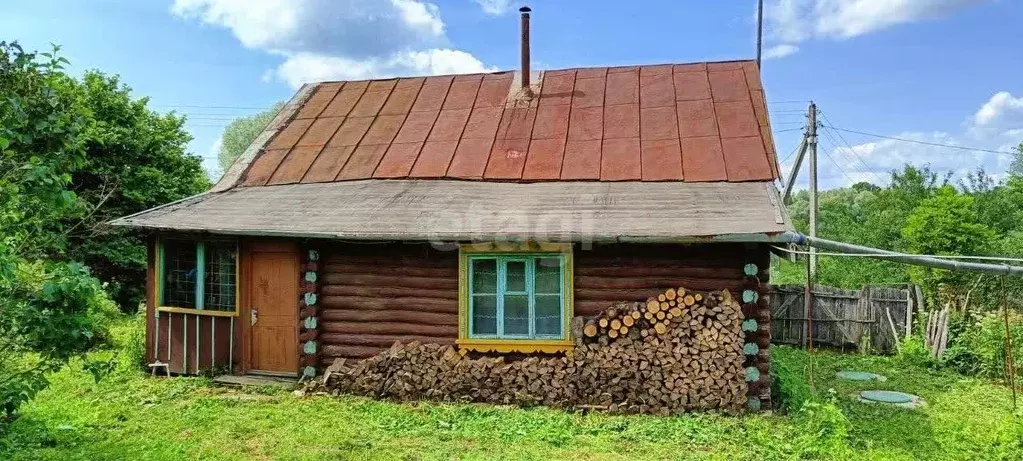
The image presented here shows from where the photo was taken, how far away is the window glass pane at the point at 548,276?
8023mm

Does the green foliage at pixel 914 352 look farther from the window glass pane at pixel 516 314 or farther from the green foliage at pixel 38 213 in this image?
the green foliage at pixel 38 213

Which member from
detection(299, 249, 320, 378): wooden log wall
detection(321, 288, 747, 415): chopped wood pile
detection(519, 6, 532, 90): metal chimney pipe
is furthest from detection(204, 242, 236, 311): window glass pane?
detection(519, 6, 532, 90): metal chimney pipe

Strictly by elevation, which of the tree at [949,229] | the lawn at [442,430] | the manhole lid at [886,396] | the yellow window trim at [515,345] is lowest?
the manhole lid at [886,396]

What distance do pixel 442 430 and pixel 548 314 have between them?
1.95m

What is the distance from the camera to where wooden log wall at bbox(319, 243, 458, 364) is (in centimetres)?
833

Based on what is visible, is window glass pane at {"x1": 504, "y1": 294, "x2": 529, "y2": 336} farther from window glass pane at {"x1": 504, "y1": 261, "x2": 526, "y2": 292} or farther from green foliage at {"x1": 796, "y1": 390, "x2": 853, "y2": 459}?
green foliage at {"x1": 796, "y1": 390, "x2": 853, "y2": 459}

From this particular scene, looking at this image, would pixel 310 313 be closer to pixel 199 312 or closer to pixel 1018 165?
pixel 199 312

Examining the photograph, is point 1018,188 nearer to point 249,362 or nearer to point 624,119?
point 624,119

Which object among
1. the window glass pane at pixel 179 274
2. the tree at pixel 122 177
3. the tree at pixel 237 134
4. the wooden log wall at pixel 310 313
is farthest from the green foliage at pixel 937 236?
the tree at pixel 237 134

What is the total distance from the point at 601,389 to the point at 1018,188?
936 inches

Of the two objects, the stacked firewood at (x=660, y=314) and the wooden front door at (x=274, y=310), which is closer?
the stacked firewood at (x=660, y=314)

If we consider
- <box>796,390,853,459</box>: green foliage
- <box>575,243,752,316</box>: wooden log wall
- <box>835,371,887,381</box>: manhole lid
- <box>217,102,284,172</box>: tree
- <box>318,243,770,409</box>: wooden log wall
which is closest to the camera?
<box>796,390,853,459</box>: green foliage

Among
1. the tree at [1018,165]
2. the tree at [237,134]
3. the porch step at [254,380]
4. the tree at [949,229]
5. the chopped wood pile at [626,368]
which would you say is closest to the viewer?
the chopped wood pile at [626,368]

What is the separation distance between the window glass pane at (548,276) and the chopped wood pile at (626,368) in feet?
1.75
